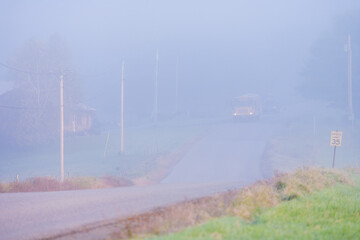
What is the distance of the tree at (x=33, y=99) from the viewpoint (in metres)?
45.3

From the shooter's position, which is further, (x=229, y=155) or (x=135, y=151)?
(x=135, y=151)

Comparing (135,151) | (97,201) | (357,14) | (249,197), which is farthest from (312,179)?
(357,14)

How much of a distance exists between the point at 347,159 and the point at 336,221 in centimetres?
2848

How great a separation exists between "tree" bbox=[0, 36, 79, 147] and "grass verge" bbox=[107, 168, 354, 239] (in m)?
36.4

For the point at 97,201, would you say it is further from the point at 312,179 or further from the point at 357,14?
the point at 357,14

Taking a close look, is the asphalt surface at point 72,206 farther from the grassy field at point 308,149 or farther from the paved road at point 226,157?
the grassy field at point 308,149

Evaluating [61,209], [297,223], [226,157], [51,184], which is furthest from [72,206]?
[226,157]

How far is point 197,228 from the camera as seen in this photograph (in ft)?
22.5

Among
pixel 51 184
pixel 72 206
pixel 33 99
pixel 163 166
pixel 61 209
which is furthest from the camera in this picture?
pixel 33 99

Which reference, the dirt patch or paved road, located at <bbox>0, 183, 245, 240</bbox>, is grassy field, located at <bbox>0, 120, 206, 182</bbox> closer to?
the dirt patch

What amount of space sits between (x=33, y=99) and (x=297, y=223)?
141ft

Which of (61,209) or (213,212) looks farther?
(61,209)

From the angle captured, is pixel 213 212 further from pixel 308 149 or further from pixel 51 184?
pixel 308 149

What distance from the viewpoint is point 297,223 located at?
296 inches
